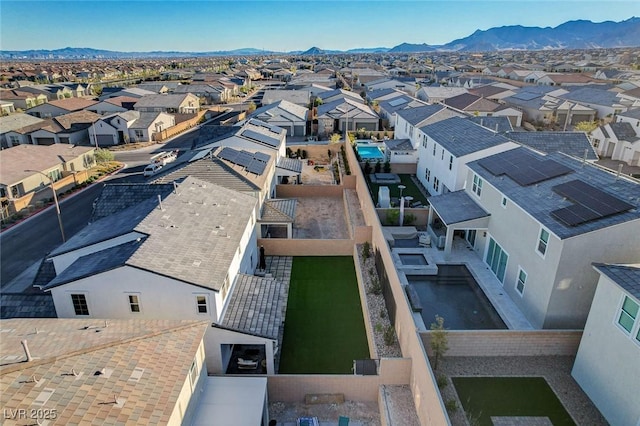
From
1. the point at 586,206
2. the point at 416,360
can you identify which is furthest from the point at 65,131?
the point at 586,206

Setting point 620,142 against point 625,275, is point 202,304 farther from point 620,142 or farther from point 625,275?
point 620,142

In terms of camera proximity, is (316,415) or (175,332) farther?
(316,415)

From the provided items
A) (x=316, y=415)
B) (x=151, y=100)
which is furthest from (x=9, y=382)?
(x=151, y=100)

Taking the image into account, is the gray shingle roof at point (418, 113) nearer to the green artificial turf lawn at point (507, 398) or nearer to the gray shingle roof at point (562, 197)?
the gray shingle roof at point (562, 197)

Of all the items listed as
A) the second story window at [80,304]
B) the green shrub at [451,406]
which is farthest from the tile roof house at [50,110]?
the green shrub at [451,406]

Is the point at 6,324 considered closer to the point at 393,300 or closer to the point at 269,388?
the point at 269,388
